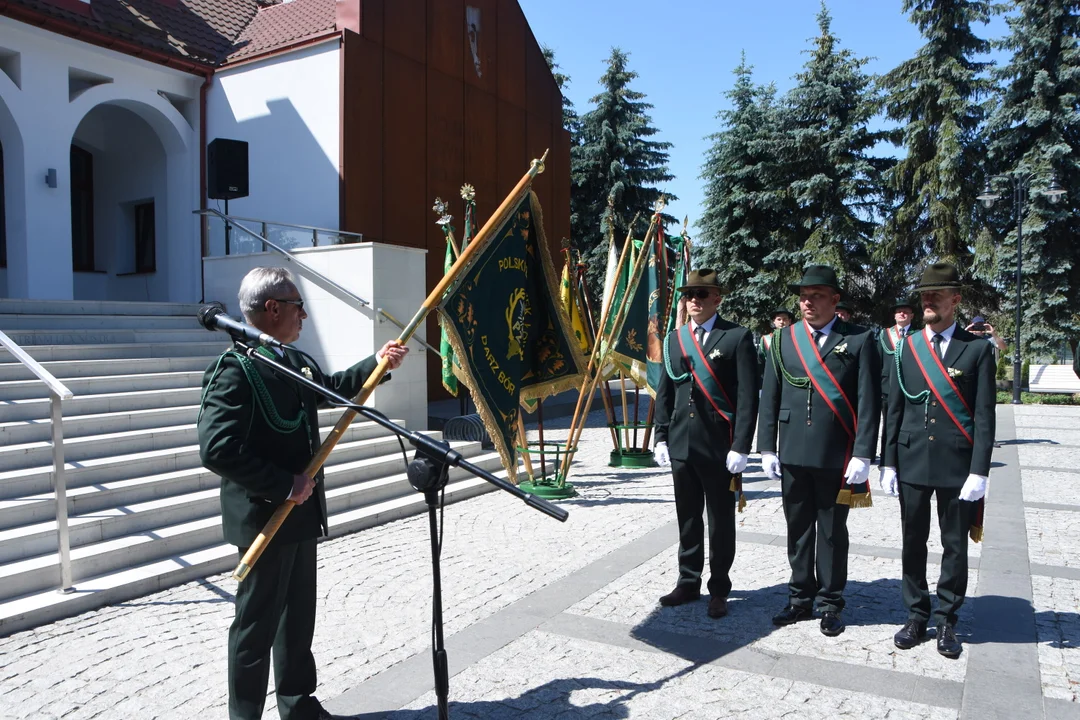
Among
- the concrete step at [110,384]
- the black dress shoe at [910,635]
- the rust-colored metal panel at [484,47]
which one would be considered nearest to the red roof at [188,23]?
the rust-colored metal panel at [484,47]

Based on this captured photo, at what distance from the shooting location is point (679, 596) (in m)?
4.86

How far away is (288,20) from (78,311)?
25.1ft

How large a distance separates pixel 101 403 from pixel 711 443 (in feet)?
18.2

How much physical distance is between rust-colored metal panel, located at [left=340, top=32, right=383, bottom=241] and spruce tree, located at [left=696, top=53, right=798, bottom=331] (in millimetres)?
16542

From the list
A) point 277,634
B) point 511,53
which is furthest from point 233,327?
point 511,53

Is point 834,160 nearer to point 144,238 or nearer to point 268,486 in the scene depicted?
point 144,238

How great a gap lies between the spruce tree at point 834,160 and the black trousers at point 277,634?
2403 cm

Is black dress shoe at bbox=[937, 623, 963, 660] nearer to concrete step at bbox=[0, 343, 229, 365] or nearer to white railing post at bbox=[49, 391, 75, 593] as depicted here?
white railing post at bbox=[49, 391, 75, 593]

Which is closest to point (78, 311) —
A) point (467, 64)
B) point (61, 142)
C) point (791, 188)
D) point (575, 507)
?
point (61, 142)

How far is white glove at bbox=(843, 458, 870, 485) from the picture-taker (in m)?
4.28

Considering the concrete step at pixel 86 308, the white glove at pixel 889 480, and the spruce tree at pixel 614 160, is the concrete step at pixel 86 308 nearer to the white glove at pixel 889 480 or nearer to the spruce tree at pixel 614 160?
the white glove at pixel 889 480

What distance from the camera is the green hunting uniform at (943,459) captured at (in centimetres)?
A: 412

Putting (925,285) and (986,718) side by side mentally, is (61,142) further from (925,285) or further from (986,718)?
(986,718)

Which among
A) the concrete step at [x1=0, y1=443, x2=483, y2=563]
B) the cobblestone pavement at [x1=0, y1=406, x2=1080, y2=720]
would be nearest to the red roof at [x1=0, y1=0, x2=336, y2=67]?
the concrete step at [x1=0, y1=443, x2=483, y2=563]
